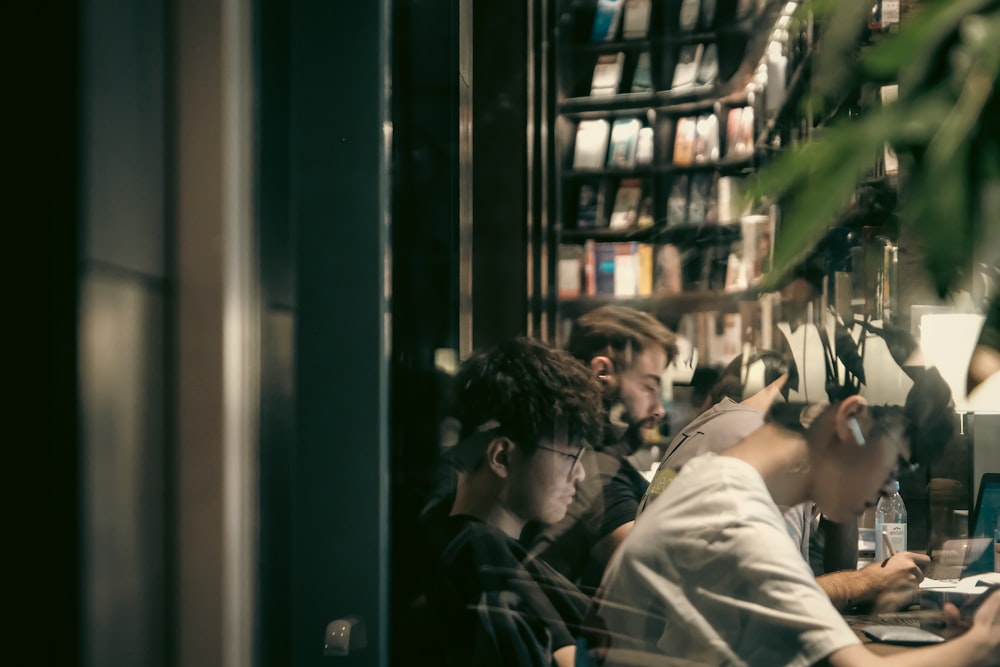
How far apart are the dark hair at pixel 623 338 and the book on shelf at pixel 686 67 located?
1.84 ft

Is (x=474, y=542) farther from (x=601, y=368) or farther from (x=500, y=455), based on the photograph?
(x=601, y=368)

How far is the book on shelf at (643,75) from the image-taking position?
2.10m

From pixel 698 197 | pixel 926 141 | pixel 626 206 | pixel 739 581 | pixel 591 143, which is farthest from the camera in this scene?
pixel 591 143

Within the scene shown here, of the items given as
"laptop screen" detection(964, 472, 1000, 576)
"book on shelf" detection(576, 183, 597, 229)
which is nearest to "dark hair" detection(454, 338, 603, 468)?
"book on shelf" detection(576, 183, 597, 229)

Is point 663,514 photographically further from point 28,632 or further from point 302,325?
point 28,632

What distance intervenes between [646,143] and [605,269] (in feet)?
1.14

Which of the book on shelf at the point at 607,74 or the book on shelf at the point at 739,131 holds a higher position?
the book on shelf at the point at 607,74

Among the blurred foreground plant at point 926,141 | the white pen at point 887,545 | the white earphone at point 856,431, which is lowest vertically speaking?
Answer: the white pen at point 887,545

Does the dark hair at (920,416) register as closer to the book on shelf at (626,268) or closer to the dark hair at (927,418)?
the dark hair at (927,418)

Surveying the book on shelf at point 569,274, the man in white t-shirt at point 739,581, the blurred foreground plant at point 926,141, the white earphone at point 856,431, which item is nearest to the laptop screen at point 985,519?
the man in white t-shirt at point 739,581

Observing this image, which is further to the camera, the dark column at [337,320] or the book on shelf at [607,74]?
the book on shelf at [607,74]

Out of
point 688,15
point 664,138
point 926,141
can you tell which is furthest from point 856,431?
point 926,141

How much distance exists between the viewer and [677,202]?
6.28ft

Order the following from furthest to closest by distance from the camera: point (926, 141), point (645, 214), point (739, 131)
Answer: point (645, 214) < point (739, 131) < point (926, 141)
